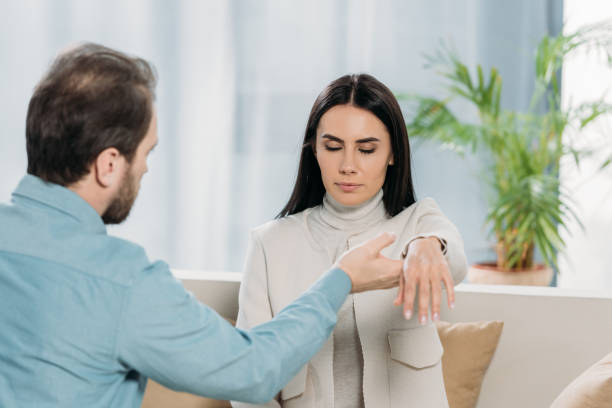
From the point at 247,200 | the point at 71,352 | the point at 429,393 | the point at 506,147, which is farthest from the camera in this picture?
the point at 247,200

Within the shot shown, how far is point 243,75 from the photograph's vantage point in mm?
3789

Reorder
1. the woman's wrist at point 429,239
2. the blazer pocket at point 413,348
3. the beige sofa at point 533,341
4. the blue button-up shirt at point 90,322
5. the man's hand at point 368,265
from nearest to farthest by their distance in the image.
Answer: the blue button-up shirt at point 90,322
the man's hand at point 368,265
the woman's wrist at point 429,239
the blazer pocket at point 413,348
the beige sofa at point 533,341

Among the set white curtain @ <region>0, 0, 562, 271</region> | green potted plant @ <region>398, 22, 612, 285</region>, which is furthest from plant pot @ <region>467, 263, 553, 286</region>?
white curtain @ <region>0, 0, 562, 271</region>

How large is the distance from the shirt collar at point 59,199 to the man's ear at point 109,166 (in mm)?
40

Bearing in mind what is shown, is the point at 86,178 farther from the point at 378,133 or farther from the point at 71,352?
the point at 378,133

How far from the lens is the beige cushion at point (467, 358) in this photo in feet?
5.92

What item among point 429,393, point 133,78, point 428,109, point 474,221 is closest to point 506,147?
point 428,109

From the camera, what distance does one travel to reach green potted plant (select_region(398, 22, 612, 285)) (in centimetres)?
295

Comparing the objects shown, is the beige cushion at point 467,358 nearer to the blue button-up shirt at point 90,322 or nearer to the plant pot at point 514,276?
the blue button-up shirt at point 90,322

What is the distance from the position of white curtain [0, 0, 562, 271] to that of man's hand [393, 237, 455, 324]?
7.65 ft

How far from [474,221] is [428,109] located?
791 millimetres

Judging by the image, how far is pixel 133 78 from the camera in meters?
0.92

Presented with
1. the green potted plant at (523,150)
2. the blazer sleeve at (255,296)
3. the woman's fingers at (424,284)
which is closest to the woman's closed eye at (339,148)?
the blazer sleeve at (255,296)

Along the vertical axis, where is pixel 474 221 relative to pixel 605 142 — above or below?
below
